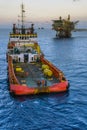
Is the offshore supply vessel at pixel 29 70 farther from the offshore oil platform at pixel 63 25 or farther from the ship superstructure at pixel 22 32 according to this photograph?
the offshore oil platform at pixel 63 25

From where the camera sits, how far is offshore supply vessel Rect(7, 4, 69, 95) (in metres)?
37.0

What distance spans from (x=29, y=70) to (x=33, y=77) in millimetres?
4982

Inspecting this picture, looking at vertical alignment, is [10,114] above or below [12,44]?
below

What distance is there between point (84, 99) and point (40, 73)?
450 inches

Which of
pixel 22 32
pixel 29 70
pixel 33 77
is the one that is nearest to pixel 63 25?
pixel 22 32

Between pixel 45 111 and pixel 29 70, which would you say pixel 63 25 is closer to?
pixel 29 70

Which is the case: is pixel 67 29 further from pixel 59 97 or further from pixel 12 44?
pixel 59 97

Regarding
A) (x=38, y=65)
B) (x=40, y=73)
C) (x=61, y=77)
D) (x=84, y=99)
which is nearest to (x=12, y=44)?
(x=38, y=65)

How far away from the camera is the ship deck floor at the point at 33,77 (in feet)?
131

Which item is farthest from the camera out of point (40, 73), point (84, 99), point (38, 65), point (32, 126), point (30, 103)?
point (38, 65)

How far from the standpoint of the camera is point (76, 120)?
29.4 meters

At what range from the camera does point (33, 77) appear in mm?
43406

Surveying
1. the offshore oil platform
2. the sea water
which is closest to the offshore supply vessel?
the sea water

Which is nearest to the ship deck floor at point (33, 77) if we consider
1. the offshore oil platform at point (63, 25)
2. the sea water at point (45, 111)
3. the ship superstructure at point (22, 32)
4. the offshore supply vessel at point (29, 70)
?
the offshore supply vessel at point (29, 70)
